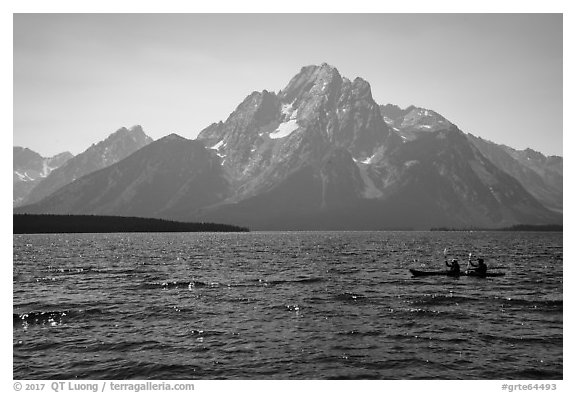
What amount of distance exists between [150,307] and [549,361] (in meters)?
38.3

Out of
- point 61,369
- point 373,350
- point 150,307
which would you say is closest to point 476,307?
point 373,350

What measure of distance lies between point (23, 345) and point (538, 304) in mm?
52865

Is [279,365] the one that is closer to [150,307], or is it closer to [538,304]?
[150,307]

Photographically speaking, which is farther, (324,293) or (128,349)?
(324,293)

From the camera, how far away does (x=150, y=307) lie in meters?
53.2

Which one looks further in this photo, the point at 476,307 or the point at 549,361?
the point at 476,307

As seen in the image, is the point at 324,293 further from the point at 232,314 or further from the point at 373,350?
the point at 373,350
